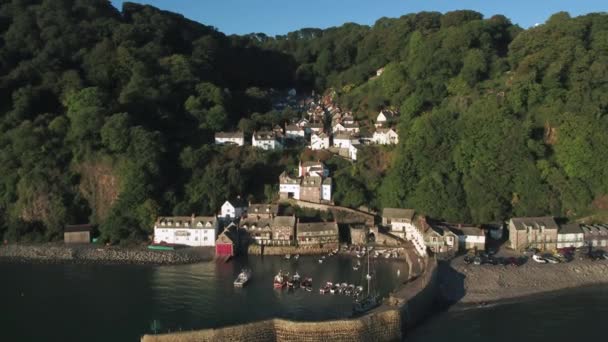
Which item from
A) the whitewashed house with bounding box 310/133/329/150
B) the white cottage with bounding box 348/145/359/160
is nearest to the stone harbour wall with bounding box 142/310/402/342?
the white cottage with bounding box 348/145/359/160

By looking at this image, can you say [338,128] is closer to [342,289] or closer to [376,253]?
[376,253]

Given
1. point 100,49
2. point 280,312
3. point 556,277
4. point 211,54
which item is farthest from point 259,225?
point 211,54

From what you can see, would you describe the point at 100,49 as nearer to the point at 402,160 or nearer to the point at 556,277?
the point at 402,160

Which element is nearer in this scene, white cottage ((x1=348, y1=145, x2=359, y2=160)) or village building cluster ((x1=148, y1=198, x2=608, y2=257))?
village building cluster ((x1=148, y1=198, x2=608, y2=257))

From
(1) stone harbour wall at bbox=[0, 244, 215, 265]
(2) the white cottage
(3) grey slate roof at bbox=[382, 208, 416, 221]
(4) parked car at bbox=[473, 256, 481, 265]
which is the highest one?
(2) the white cottage

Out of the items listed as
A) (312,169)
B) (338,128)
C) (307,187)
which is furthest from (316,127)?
(307,187)

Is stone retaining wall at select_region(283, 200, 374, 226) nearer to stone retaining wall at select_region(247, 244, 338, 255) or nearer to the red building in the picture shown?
stone retaining wall at select_region(247, 244, 338, 255)
